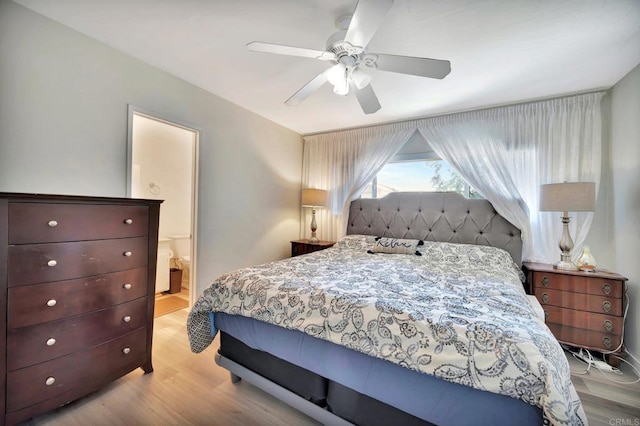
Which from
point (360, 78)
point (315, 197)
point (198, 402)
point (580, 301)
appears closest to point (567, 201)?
point (580, 301)

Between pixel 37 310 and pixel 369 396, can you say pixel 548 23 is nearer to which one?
pixel 369 396

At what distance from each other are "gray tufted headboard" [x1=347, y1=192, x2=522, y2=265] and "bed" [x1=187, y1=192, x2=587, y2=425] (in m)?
0.57

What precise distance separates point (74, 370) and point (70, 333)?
229mm

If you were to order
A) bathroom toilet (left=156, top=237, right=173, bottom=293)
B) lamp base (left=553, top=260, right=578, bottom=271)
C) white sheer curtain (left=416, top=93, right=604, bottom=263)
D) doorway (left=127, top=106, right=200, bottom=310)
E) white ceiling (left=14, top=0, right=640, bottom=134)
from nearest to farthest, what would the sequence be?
white ceiling (left=14, top=0, right=640, bottom=134) < lamp base (left=553, top=260, right=578, bottom=271) < white sheer curtain (left=416, top=93, right=604, bottom=263) < bathroom toilet (left=156, top=237, right=173, bottom=293) < doorway (left=127, top=106, right=200, bottom=310)

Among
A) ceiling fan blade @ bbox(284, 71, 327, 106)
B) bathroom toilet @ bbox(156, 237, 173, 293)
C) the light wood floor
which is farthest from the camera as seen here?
bathroom toilet @ bbox(156, 237, 173, 293)

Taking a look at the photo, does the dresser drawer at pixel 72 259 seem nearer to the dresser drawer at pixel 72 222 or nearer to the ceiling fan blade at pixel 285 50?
the dresser drawer at pixel 72 222

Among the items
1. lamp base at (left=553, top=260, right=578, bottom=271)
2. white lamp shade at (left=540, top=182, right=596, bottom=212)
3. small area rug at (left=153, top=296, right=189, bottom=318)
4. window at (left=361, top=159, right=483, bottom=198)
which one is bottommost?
small area rug at (left=153, top=296, right=189, bottom=318)

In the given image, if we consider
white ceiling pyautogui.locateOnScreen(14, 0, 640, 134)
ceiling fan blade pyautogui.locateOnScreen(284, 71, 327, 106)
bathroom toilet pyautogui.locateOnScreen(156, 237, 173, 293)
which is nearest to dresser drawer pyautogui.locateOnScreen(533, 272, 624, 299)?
white ceiling pyautogui.locateOnScreen(14, 0, 640, 134)

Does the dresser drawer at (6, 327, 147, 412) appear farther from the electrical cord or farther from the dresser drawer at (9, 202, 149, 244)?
the electrical cord

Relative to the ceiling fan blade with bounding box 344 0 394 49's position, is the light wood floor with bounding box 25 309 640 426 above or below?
below

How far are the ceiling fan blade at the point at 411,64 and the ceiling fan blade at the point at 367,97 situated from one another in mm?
250

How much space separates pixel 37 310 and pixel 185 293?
8.55ft

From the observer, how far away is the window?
3.28m

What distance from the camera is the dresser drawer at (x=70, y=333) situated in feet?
4.42
